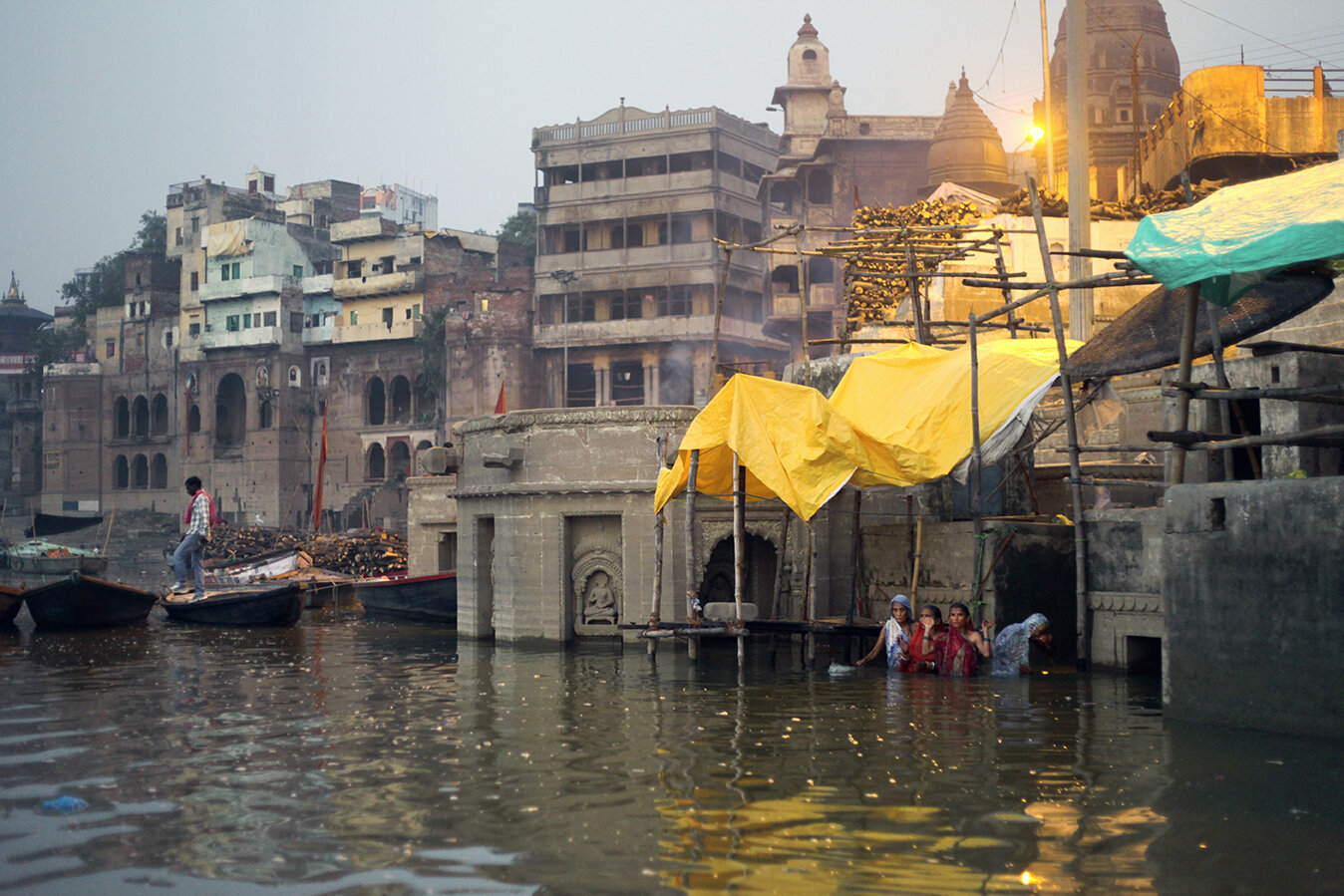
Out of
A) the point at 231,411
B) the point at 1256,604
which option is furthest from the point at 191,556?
the point at 231,411

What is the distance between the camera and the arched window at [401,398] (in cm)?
5619

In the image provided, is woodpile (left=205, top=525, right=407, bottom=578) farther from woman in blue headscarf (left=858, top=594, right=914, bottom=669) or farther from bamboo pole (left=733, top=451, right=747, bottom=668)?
woman in blue headscarf (left=858, top=594, right=914, bottom=669)

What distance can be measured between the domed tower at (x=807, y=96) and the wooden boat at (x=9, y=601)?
34.3m

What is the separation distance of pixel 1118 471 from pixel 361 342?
46.7 m

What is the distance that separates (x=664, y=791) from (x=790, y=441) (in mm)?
6480

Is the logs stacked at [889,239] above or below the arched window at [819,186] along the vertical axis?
below

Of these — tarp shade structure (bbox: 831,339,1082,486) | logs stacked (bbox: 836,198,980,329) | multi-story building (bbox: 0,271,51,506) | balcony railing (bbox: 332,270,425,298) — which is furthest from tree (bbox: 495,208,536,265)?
tarp shade structure (bbox: 831,339,1082,486)

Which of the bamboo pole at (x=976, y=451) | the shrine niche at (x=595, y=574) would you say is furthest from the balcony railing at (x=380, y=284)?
the bamboo pole at (x=976, y=451)

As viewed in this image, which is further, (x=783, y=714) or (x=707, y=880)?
(x=783, y=714)

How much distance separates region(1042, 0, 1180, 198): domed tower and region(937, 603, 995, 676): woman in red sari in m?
26.0

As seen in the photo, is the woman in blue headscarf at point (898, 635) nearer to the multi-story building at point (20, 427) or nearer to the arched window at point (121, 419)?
the arched window at point (121, 419)

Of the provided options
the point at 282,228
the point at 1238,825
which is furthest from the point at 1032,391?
the point at 282,228

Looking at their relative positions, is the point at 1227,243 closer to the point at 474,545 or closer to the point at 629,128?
the point at 474,545

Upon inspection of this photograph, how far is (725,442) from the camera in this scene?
46.9ft
